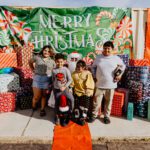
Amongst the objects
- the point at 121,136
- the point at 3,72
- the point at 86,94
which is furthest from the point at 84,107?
the point at 3,72

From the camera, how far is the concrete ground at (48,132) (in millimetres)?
4766

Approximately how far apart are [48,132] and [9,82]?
2.08 meters

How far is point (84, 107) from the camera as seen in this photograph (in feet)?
18.7

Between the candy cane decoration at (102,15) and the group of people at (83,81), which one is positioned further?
the candy cane decoration at (102,15)

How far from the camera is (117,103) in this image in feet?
19.9

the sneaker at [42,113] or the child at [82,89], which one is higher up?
the child at [82,89]

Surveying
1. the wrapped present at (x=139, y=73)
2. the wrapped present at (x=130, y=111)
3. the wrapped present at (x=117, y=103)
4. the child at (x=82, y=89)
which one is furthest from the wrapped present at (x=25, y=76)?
the wrapped present at (x=130, y=111)

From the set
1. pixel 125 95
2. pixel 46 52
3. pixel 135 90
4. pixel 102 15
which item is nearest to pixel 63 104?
pixel 46 52

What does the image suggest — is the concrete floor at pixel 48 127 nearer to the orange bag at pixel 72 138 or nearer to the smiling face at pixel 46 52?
the orange bag at pixel 72 138

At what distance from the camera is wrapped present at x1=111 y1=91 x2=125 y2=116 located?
6.01 metres

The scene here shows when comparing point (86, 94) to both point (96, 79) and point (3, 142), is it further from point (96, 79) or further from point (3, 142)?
point (3, 142)

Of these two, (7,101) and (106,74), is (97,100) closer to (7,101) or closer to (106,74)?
(106,74)

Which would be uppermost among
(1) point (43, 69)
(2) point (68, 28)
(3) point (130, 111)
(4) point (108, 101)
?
(2) point (68, 28)

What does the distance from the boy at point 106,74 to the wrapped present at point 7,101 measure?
6.78 feet
